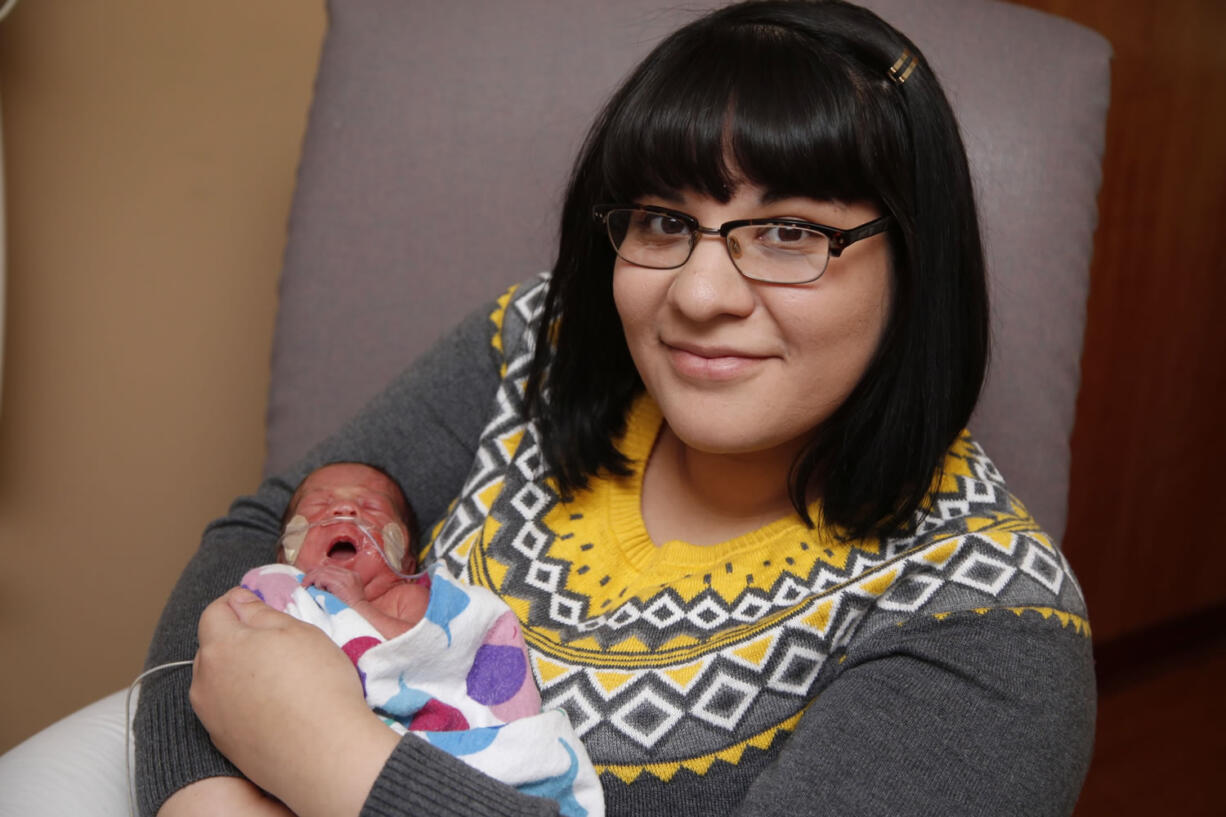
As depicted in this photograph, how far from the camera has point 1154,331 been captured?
2418mm

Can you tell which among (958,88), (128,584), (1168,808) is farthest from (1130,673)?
(128,584)

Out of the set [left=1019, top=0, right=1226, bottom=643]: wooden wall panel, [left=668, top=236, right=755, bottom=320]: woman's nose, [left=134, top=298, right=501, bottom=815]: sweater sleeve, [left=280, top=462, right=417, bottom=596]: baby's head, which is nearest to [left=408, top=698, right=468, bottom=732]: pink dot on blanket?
[left=280, top=462, right=417, bottom=596]: baby's head

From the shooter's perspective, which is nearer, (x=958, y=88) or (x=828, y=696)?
(x=828, y=696)

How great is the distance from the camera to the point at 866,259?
3.25ft

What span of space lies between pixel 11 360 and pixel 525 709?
1.43m

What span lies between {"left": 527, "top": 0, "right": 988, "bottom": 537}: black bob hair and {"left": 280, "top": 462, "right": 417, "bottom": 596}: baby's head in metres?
0.43

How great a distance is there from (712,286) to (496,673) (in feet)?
1.47

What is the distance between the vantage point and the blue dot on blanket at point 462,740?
935mm

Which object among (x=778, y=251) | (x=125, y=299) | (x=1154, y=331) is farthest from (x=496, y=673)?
(x=1154, y=331)

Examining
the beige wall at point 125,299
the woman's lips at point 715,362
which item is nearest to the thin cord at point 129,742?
the woman's lips at point 715,362

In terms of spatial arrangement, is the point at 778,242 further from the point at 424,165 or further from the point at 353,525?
the point at 424,165

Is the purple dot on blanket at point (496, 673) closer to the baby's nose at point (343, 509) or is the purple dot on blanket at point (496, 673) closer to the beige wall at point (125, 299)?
the baby's nose at point (343, 509)

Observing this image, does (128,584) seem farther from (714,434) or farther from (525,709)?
(714,434)

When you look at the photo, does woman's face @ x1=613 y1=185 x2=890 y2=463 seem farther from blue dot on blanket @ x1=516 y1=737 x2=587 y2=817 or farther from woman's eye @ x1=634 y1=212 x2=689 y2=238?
blue dot on blanket @ x1=516 y1=737 x2=587 y2=817
